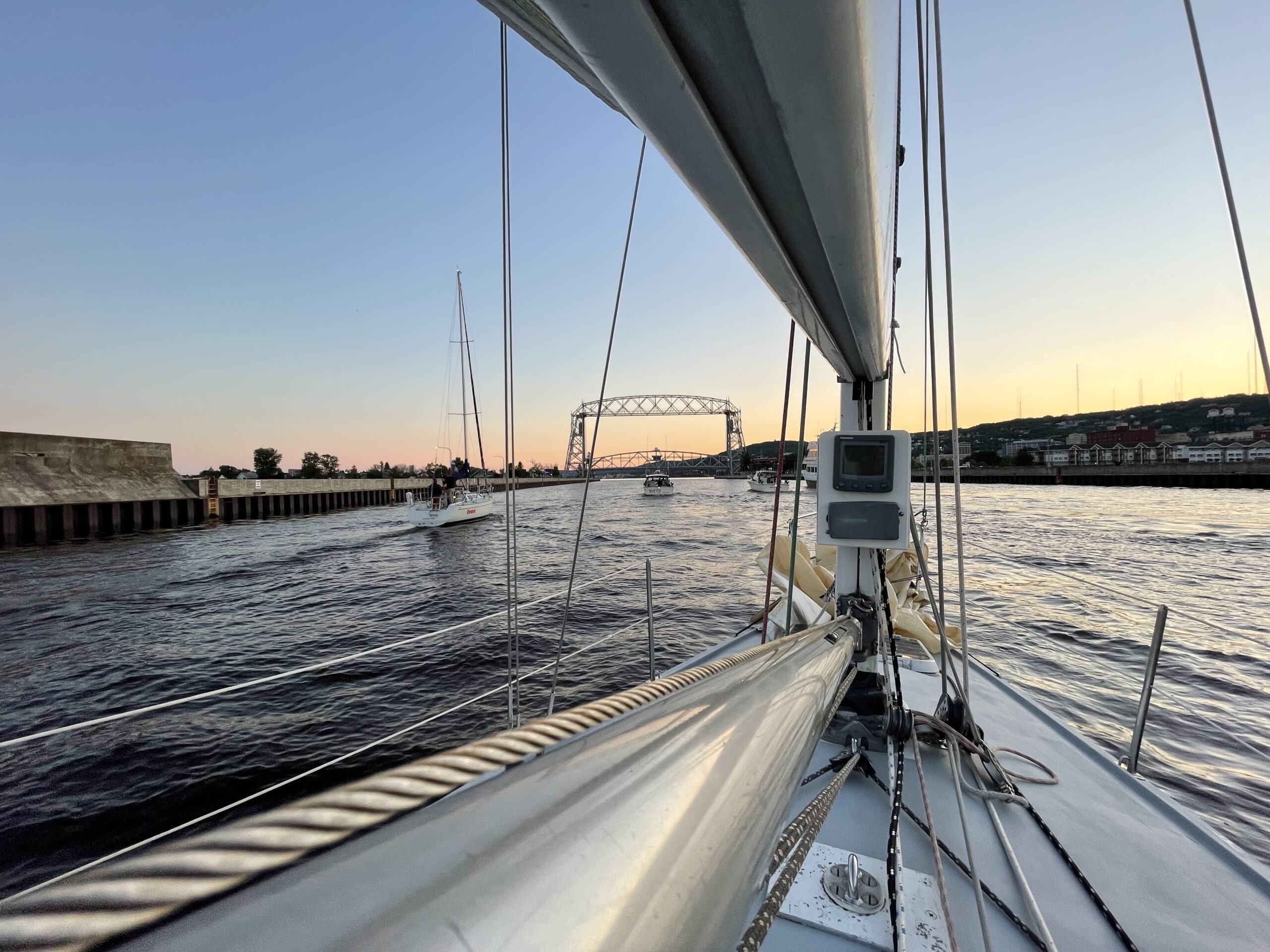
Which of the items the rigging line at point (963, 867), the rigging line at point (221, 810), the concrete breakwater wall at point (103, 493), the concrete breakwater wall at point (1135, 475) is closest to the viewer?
the rigging line at point (221, 810)

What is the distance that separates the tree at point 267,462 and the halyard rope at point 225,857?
55387 mm

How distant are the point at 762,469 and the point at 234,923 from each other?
5510 cm

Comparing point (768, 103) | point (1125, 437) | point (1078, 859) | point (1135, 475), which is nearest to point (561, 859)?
point (768, 103)

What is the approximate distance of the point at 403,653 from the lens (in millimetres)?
6449

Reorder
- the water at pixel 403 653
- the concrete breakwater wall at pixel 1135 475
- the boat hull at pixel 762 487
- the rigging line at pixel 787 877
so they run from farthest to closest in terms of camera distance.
A: the boat hull at pixel 762 487
the concrete breakwater wall at pixel 1135 475
the water at pixel 403 653
the rigging line at pixel 787 877

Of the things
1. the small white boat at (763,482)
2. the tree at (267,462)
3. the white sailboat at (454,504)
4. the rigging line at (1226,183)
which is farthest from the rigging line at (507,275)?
the tree at (267,462)

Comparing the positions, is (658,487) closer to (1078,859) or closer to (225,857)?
(1078,859)

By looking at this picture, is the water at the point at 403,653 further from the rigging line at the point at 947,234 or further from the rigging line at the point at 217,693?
the rigging line at the point at 217,693

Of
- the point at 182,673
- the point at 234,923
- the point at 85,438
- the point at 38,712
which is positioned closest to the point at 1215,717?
the point at 234,923

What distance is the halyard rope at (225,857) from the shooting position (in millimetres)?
208

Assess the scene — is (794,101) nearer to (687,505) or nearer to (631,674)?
(631,674)

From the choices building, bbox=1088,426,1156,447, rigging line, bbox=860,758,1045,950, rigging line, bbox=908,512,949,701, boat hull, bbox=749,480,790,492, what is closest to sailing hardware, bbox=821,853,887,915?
rigging line, bbox=860,758,1045,950

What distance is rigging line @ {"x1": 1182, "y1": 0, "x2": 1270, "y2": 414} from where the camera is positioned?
960mm

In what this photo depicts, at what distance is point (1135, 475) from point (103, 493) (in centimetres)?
6043
